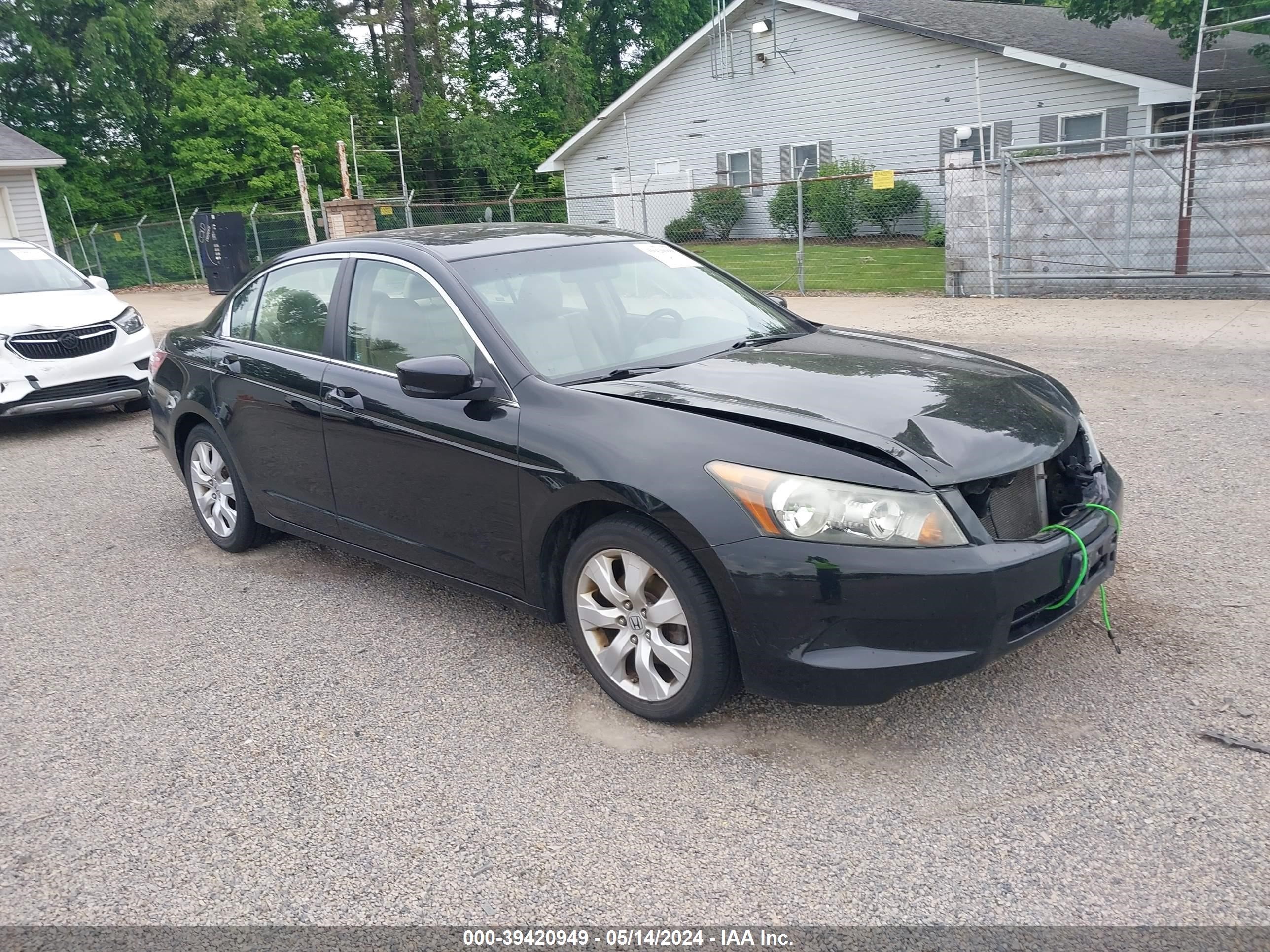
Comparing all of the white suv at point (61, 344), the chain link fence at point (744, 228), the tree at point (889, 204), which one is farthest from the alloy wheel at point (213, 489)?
the tree at point (889, 204)

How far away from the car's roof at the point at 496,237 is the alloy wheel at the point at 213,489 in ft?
4.92

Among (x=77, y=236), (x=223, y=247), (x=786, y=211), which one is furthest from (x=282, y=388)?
(x=77, y=236)

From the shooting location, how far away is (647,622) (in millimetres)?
3340

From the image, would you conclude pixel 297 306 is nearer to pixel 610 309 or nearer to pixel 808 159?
pixel 610 309

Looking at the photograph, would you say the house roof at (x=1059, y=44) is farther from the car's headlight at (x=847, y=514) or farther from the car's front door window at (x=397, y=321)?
the car's headlight at (x=847, y=514)

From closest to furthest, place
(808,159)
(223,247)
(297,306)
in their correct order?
1. (297,306)
2. (223,247)
3. (808,159)

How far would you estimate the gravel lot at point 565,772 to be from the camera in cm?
266

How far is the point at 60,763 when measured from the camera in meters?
3.47

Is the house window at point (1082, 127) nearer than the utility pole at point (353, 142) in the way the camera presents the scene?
Yes

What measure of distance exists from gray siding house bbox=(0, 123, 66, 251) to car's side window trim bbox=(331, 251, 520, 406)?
23.0 meters

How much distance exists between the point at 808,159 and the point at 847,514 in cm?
2359

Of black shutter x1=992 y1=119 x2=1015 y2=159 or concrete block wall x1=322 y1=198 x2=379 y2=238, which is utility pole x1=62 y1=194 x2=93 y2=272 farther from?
black shutter x1=992 y1=119 x2=1015 y2=159

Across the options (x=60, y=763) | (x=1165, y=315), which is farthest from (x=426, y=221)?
(x=60, y=763)

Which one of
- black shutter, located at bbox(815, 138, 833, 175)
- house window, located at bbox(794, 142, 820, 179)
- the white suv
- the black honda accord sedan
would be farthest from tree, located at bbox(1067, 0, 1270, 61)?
the white suv
